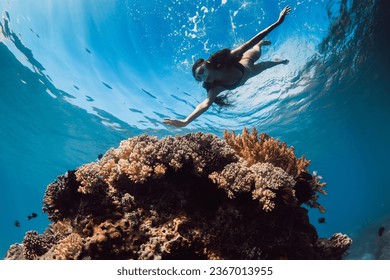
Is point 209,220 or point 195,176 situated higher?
point 195,176

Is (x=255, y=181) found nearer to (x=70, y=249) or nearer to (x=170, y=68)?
(x=70, y=249)

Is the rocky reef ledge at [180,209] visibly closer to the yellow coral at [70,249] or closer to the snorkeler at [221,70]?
the yellow coral at [70,249]

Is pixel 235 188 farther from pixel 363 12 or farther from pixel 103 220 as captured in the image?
pixel 363 12

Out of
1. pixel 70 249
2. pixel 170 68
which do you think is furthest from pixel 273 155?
pixel 170 68

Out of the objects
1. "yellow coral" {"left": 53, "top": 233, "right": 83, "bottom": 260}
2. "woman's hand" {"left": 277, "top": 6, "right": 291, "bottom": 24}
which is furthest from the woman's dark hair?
"yellow coral" {"left": 53, "top": 233, "right": 83, "bottom": 260}

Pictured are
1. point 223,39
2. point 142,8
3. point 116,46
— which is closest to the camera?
point 142,8

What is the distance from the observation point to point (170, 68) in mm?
18578

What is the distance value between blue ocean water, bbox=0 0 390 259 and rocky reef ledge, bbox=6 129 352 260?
39.4 ft

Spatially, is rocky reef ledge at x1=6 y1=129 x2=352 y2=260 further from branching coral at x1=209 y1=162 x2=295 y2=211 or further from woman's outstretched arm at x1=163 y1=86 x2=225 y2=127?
woman's outstretched arm at x1=163 y1=86 x2=225 y2=127

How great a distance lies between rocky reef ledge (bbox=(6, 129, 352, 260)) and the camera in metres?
3.67

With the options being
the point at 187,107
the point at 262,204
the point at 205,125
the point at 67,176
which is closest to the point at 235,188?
the point at 262,204
